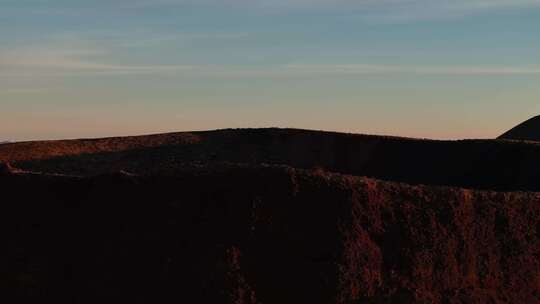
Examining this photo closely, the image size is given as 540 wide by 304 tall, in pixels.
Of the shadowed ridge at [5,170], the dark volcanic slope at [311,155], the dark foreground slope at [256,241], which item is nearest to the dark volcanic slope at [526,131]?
the dark volcanic slope at [311,155]

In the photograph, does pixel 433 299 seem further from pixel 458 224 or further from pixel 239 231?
pixel 239 231

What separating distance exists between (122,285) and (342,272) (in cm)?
375

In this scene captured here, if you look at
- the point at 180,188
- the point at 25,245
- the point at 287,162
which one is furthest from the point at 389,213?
A: the point at 287,162

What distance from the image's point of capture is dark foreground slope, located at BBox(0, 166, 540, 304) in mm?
13805

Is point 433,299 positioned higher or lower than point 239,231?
lower

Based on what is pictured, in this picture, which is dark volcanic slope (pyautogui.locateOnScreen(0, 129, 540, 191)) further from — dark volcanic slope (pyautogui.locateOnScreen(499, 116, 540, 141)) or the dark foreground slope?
dark volcanic slope (pyautogui.locateOnScreen(499, 116, 540, 141))

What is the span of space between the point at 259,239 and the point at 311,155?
22.3m

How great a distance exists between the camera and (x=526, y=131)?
54.6 m

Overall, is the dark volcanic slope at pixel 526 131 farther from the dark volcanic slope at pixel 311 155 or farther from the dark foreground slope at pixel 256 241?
the dark foreground slope at pixel 256 241

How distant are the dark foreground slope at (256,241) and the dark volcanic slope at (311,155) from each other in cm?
991

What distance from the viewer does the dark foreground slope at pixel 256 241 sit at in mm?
13805

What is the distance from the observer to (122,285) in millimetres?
14086

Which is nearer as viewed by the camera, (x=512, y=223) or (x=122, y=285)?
(x=122, y=285)

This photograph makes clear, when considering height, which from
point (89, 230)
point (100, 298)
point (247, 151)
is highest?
point (247, 151)
